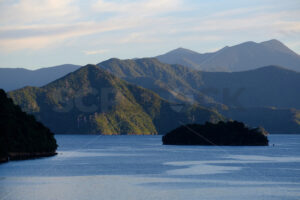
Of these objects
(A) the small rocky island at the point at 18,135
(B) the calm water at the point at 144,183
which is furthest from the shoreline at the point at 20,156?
(B) the calm water at the point at 144,183

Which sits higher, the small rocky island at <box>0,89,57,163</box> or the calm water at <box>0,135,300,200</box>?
the small rocky island at <box>0,89,57,163</box>

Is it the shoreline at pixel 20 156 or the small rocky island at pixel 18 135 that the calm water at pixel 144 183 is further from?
the small rocky island at pixel 18 135

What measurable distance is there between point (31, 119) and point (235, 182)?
316ft

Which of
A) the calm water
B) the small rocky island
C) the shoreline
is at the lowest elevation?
the calm water

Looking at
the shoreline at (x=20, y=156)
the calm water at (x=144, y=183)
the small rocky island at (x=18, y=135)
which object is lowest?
the calm water at (x=144, y=183)

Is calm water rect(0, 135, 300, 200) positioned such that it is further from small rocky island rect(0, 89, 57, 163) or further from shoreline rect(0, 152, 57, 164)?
small rocky island rect(0, 89, 57, 163)

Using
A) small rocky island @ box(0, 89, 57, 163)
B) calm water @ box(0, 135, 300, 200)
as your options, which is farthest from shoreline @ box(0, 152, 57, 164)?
calm water @ box(0, 135, 300, 200)

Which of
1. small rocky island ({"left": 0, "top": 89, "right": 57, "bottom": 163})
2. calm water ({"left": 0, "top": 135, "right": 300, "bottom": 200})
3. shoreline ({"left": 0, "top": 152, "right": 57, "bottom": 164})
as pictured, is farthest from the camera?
shoreline ({"left": 0, "top": 152, "right": 57, "bottom": 164})

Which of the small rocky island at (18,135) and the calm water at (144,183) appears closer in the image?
the calm water at (144,183)

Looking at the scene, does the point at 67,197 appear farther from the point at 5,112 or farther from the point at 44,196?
the point at 5,112

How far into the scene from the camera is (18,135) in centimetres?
16912

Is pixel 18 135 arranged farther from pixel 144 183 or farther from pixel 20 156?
pixel 144 183

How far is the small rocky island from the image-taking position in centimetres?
16196

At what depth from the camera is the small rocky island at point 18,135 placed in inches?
6376
